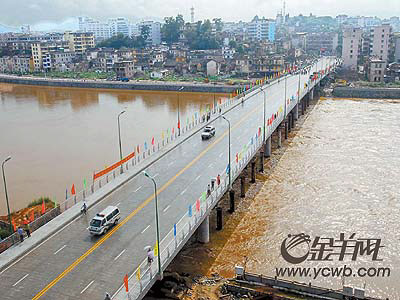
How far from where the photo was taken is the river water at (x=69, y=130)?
32.8 meters

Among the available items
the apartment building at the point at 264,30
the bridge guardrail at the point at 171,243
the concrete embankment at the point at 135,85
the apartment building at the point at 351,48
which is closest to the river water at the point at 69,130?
the concrete embankment at the point at 135,85

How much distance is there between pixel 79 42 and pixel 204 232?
406ft

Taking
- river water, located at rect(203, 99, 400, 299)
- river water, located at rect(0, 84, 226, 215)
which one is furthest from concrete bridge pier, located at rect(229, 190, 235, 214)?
river water, located at rect(0, 84, 226, 215)

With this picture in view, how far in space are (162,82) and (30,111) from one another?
102 ft

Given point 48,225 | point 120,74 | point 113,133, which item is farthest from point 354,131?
point 120,74

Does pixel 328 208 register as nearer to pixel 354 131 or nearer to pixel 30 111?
pixel 354 131

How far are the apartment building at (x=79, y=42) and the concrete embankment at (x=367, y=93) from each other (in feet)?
271

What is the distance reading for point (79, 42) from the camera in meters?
135

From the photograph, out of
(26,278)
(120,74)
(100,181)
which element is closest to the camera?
(26,278)

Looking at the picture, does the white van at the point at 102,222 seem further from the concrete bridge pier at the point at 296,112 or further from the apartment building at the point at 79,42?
the apartment building at the point at 79,42

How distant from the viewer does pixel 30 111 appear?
217ft

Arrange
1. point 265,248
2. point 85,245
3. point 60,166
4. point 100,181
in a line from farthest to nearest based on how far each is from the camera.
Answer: point 60,166, point 100,181, point 265,248, point 85,245

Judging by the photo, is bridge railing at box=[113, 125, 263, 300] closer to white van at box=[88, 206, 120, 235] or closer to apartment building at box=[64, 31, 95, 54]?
white van at box=[88, 206, 120, 235]

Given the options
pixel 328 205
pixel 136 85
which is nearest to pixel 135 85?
pixel 136 85
